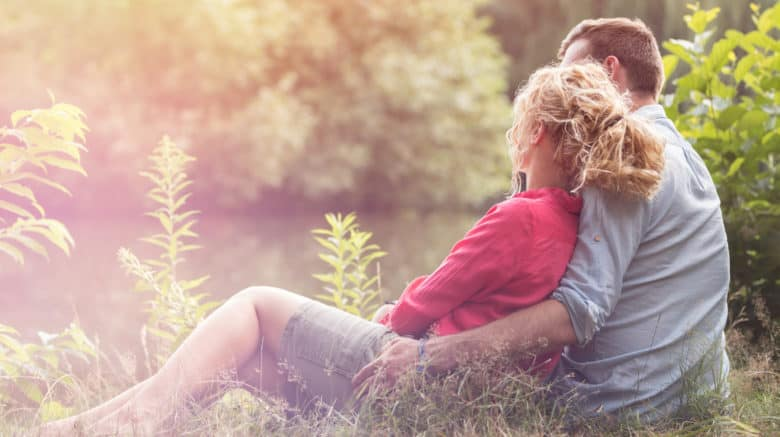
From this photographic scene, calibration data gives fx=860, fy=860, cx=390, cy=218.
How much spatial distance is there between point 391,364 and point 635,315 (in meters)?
0.61

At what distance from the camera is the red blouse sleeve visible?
1.96 m

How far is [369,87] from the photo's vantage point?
65.5 feet

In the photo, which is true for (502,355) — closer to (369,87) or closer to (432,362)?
(432,362)

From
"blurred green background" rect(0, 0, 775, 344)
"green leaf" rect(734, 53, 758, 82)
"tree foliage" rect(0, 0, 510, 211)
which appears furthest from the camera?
"tree foliage" rect(0, 0, 510, 211)

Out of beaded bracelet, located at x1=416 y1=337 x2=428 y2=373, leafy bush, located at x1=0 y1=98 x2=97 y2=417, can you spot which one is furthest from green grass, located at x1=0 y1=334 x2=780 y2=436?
leafy bush, located at x1=0 y1=98 x2=97 y2=417

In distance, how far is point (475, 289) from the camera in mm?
1997

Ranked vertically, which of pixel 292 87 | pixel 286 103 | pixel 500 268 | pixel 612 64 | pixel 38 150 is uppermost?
pixel 38 150

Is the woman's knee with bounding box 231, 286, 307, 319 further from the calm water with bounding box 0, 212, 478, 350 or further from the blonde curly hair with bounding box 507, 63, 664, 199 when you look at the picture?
the calm water with bounding box 0, 212, 478, 350

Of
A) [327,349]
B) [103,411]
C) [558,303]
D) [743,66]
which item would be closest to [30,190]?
[103,411]

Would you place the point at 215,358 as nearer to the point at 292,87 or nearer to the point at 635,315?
the point at 635,315

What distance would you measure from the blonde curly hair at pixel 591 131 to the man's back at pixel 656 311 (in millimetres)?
71

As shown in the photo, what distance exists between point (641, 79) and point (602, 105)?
444 mm

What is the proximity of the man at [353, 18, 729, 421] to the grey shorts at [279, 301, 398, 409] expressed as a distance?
56 millimetres

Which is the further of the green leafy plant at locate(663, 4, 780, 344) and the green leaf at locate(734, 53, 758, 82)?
the green leaf at locate(734, 53, 758, 82)
